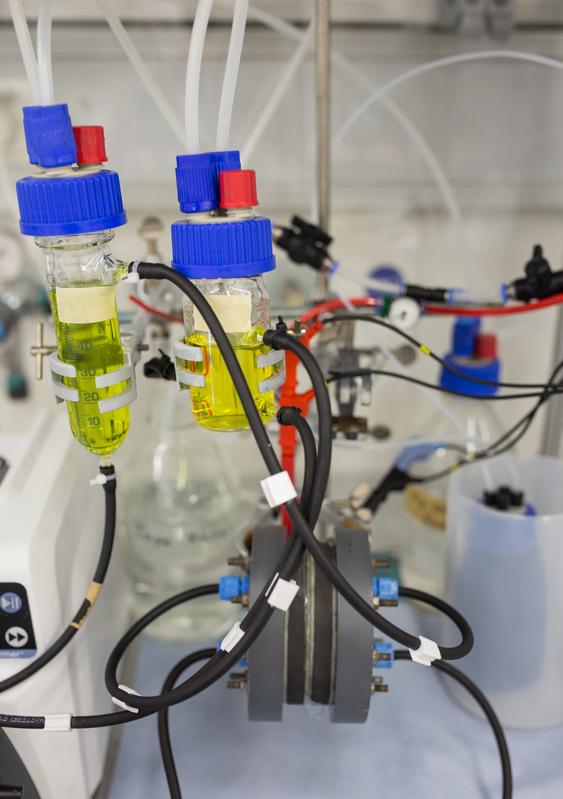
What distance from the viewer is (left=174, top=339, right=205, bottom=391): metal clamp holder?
57 cm

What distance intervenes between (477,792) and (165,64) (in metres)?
1.12

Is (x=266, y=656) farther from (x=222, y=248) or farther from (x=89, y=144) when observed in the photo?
(x=89, y=144)

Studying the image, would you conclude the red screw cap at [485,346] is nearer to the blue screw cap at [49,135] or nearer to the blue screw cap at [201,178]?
the blue screw cap at [201,178]

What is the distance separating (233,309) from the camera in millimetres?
569

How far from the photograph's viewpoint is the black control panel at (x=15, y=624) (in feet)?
A: 1.95

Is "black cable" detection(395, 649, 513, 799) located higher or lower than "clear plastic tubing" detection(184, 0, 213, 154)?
lower

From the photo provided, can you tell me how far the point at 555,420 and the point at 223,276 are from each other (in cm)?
76

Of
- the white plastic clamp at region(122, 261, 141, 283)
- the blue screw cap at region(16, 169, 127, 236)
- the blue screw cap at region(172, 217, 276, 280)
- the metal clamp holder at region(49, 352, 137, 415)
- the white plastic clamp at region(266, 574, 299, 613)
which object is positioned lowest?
the white plastic clamp at region(266, 574, 299, 613)

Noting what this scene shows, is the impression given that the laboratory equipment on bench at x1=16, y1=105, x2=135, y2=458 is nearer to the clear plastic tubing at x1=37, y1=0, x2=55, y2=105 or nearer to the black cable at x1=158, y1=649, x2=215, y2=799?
the clear plastic tubing at x1=37, y1=0, x2=55, y2=105

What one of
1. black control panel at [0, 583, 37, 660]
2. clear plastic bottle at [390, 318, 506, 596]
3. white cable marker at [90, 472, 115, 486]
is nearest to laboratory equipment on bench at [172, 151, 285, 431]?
white cable marker at [90, 472, 115, 486]

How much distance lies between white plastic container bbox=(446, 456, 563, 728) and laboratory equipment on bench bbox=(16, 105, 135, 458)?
0.45m

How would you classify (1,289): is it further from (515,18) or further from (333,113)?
(515,18)

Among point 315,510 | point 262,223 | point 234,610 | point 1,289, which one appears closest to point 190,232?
point 262,223

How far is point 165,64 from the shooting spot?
1.07m
